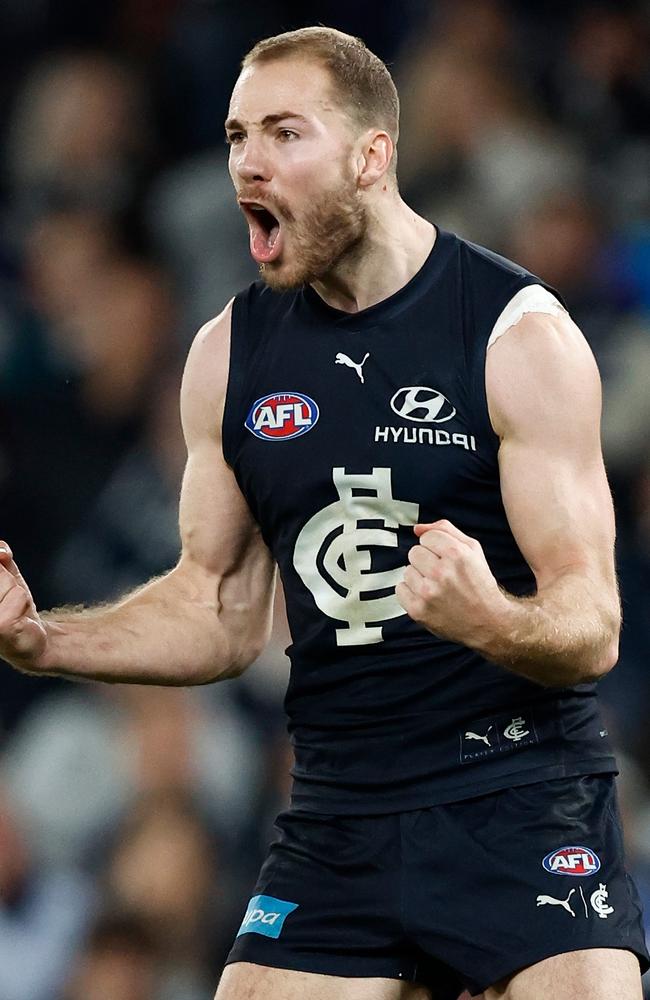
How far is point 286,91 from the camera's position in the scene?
3.40 metres

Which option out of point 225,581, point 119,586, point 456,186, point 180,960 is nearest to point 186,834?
point 180,960

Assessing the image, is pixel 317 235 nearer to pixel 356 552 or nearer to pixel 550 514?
pixel 356 552

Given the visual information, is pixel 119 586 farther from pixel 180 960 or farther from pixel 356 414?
pixel 356 414

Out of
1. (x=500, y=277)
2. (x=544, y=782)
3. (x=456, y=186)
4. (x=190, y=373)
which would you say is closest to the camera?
(x=544, y=782)

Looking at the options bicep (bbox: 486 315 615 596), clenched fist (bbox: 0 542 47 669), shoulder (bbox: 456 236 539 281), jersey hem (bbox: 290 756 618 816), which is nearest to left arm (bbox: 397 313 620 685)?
bicep (bbox: 486 315 615 596)

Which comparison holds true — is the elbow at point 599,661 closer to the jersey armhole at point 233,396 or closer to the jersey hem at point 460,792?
the jersey hem at point 460,792

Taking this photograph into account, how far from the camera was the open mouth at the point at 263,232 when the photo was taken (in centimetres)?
339

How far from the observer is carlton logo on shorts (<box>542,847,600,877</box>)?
120 inches

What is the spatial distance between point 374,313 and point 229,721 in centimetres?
286

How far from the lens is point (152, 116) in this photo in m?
7.08

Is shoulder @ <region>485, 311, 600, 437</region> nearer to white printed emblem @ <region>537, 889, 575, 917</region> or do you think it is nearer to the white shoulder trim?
the white shoulder trim

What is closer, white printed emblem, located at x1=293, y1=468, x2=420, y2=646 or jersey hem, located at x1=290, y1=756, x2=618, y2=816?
jersey hem, located at x1=290, y1=756, x2=618, y2=816

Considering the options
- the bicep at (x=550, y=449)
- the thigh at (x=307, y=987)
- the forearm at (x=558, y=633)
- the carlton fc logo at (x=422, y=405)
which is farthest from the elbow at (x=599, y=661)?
the thigh at (x=307, y=987)

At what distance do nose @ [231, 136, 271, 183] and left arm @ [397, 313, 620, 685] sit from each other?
0.61 meters
